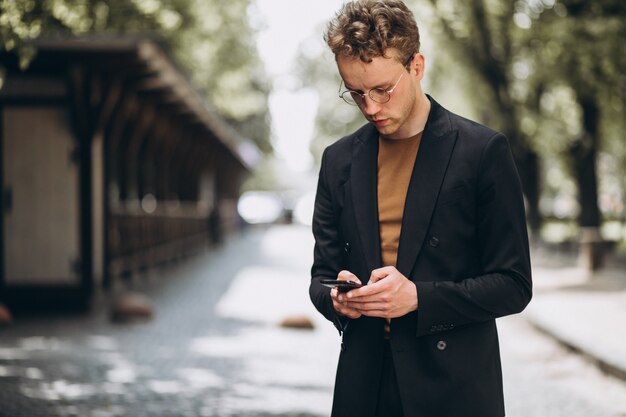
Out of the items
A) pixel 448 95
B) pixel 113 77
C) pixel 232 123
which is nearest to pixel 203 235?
pixel 448 95

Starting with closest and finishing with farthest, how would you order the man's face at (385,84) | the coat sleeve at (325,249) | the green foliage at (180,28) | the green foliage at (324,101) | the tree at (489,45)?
the man's face at (385,84) < the coat sleeve at (325,249) < the green foliage at (180,28) < the tree at (489,45) < the green foliage at (324,101)

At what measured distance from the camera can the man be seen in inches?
92.0

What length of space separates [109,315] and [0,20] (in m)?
6.38

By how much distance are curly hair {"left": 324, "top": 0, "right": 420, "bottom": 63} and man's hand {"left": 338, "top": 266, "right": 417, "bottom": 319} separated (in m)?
0.54

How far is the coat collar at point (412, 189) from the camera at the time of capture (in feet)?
7.84

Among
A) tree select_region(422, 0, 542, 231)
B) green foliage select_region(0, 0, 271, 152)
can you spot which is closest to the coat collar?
green foliage select_region(0, 0, 271, 152)

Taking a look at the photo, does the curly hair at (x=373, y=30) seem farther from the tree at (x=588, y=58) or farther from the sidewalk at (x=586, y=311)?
the tree at (x=588, y=58)

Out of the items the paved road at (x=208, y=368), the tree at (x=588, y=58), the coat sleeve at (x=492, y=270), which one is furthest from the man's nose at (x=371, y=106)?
the tree at (x=588, y=58)

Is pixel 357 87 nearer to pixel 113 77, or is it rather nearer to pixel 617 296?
pixel 113 77

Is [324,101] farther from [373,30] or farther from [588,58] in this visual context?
[373,30]

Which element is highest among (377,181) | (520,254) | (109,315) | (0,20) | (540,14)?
(540,14)

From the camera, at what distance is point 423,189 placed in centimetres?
241

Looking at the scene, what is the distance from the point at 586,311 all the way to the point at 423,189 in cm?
1053

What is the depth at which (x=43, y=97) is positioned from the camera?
1300cm
